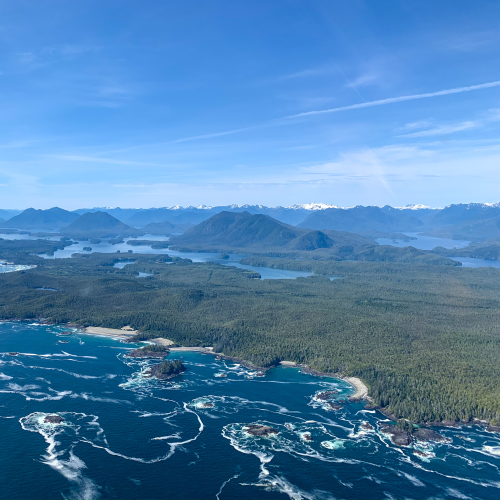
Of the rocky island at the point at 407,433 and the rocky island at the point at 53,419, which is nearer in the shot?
the rocky island at the point at 407,433

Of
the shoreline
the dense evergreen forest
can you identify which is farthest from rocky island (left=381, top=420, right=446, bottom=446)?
the dense evergreen forest

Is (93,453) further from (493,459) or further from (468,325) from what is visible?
(468,325)

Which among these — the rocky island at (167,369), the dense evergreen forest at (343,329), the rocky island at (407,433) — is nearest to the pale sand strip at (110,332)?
the dense evergreen forest at (343,329)

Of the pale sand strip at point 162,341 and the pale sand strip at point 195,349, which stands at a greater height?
the pale sand strip at point 162,341

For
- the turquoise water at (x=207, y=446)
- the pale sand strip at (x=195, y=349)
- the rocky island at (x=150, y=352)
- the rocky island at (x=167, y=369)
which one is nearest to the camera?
the turquoise water at (x=207, y=446)

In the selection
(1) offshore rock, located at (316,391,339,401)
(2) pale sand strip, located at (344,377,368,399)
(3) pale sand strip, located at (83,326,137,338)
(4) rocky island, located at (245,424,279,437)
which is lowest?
(4) rocky island, located at (245,424,279,437)

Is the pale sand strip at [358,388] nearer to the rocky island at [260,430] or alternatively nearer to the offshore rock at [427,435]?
the offshore rock at [427,435]

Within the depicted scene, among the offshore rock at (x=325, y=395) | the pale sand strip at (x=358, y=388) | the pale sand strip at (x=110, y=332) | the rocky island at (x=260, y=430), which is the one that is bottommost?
the rocky island at (x=260, y=430)

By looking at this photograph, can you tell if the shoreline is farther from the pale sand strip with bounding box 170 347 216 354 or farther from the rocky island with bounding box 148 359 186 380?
the rocky island with bounding box 148 359 186 380
